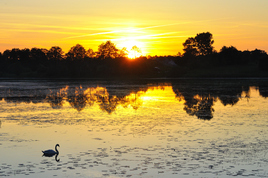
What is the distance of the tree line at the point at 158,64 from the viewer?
11438cm

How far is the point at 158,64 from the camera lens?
540 ft

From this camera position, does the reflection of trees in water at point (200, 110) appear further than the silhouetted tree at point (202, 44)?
No

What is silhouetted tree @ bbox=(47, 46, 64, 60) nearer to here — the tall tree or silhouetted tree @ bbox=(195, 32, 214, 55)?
the tall tree

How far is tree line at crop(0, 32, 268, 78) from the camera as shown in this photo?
375 feet

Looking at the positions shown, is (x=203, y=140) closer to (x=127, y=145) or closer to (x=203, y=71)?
(x=127, y=145)

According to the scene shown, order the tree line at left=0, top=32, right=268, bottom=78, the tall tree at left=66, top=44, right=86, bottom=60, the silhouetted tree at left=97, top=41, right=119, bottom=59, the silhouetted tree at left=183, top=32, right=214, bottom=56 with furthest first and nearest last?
the tall tree at left=66, top=44, right=86, bottom=60
the silhouetted tree at left=97, top=41, right=119, bottom=59
the silhouetted tree at left=183, top=32, right=214, bottom=56
the tree line at left=0, top=32, right=268, bottom=78

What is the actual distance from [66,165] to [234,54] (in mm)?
113870

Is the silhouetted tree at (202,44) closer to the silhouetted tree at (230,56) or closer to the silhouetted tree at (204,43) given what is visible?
the silhouetted tree at (204,43)

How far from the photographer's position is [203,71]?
4564 inches

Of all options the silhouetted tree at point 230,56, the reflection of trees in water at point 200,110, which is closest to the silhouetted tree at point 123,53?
the silhouetted tree at point 230,56

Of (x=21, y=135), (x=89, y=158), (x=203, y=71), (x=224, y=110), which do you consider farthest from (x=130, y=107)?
(x=203, y=71)

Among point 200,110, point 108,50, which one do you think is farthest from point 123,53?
point 200,110

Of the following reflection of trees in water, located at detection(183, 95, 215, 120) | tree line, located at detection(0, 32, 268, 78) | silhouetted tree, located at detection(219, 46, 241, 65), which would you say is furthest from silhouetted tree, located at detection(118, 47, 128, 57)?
reflection of trees in water, located at detection(183, 95, 215, 120)

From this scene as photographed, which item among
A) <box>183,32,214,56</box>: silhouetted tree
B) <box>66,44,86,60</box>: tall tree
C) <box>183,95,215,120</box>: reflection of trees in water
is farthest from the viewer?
<box>66,44,86,60</box>: tall tree
